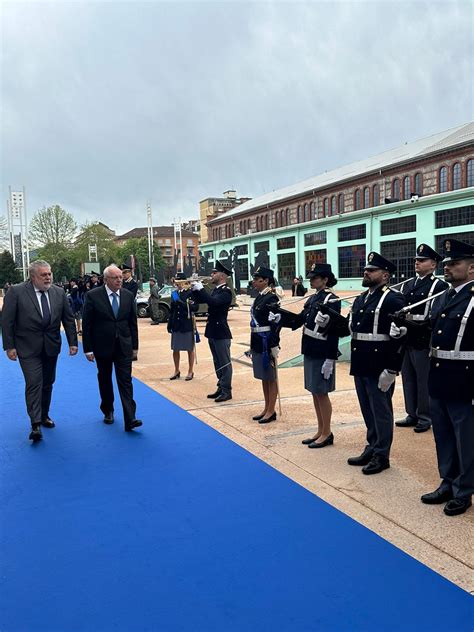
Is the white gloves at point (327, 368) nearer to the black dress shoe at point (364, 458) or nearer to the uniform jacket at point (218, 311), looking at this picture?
the black dress shoe at point (364, 458)

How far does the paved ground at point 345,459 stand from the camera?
344cm

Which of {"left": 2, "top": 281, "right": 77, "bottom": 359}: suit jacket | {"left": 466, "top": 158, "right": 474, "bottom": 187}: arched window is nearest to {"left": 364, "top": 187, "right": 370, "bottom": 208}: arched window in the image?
{"left": 466, "top": 158, "right": 474, "bottom": 187}: arched window

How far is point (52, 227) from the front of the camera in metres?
62.8

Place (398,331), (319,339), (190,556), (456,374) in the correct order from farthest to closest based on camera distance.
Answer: (319,339)
(398,331)
(456,374)
(190,556)

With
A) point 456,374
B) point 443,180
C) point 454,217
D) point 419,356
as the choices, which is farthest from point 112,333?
point 443,180

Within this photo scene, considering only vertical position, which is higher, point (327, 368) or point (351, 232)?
point (351, 232)

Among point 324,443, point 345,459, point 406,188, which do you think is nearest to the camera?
point 345,459

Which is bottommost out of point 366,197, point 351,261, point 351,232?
point 351,261

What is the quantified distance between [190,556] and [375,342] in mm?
2386

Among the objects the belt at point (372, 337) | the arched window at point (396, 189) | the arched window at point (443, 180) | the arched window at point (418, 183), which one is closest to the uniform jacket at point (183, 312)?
the belt at point (372, 337)

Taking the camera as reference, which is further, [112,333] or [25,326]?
[112,333]

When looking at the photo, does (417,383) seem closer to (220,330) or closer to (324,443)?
(324,443)

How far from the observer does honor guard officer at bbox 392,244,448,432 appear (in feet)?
18.9

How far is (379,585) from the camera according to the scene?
2.93 meters
